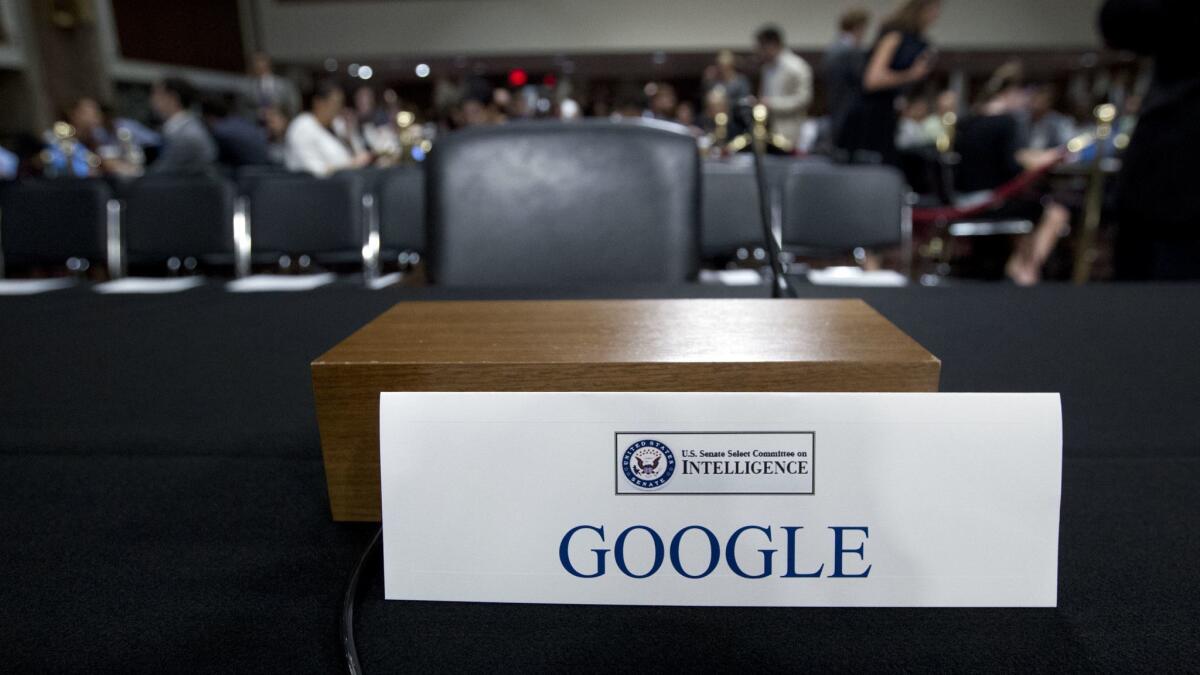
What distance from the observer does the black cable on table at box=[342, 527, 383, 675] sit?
28 centimetres

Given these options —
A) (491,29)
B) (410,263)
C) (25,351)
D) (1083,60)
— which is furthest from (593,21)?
(25,351)

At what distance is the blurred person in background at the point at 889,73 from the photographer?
9.20 feet

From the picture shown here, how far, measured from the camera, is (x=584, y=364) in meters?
0.34

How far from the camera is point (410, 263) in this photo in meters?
2.61

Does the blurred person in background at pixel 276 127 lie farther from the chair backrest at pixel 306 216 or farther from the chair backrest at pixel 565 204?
the chair backrest at pixel 565 204

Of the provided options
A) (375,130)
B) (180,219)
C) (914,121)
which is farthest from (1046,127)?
(180,219)

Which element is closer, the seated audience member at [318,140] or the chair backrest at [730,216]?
the chair backrest at [730,216]

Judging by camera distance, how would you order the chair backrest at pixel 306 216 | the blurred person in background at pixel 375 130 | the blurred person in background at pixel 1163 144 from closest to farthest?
the blurred person in background at pixel 1163 144 < the chair backrest at pixel 306 216 < the blurred person in background at pixel 375 130

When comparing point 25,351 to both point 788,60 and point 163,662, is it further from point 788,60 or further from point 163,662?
point 788,60

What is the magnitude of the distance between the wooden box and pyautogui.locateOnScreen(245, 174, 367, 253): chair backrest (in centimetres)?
218

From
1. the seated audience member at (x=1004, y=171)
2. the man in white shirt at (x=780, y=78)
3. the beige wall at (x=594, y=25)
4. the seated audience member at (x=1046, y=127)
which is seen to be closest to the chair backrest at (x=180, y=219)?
the man in white shirt at (x=780, y=78)

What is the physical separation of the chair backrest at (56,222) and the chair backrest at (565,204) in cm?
177

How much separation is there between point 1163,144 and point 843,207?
0.79m

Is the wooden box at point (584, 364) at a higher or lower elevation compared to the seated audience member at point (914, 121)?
lower
